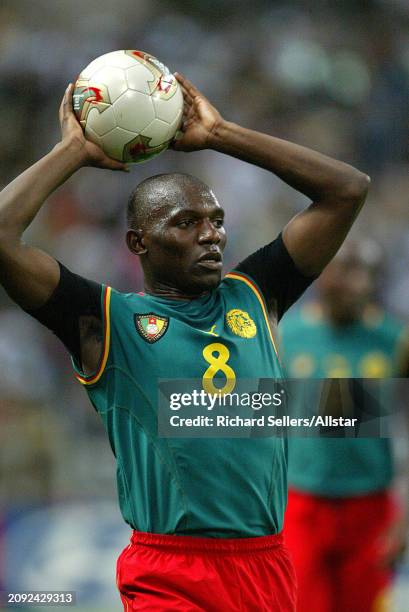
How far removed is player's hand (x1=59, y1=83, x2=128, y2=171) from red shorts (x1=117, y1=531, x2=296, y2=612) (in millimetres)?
1418

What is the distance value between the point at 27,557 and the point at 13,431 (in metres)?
1.25

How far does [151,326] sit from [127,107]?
0.86 metres

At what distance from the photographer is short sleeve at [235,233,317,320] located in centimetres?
375

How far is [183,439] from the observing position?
3.38 metres

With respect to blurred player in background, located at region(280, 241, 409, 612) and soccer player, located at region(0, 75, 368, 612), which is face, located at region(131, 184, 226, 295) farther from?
blurred player in background, located at region(280, 241, 409, 612)

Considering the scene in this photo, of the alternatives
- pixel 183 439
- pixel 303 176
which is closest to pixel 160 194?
pixel 303 176

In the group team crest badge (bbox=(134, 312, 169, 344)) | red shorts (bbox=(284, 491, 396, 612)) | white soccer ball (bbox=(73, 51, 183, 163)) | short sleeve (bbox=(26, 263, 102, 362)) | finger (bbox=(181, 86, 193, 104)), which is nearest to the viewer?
short sleeve (bbox=(26, 263, 102, 362))

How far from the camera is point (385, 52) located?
1171 centimetres

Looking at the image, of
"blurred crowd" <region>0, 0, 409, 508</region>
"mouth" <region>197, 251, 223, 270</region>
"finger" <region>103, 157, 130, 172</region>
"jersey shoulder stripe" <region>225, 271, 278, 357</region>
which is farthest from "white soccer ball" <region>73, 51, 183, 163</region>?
"blurred crowd" <region>0, 0, 409, 508</region>

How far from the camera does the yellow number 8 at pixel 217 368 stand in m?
3.46

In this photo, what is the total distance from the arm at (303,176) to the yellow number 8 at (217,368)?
1.69 feet

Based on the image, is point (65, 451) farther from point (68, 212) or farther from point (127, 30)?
point (127, 30)

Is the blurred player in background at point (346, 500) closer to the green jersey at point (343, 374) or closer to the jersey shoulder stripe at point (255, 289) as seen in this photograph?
the green jersey at point (343, 374)

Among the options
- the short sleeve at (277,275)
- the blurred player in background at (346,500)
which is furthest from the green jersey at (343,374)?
the short sleeve at (277,275)
